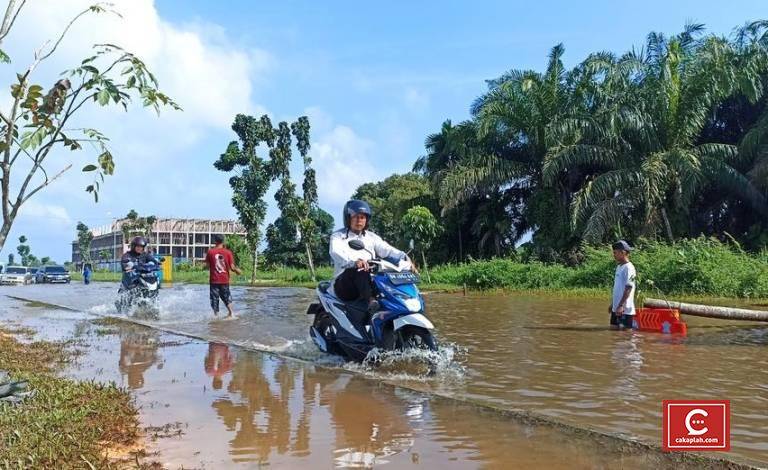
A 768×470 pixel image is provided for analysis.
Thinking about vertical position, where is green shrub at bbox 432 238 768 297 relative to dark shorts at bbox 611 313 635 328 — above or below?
above

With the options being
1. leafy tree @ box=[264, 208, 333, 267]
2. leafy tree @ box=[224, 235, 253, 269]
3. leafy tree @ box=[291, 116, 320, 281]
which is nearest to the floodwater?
leafy tree @ box=[291, 116, 320, 281]

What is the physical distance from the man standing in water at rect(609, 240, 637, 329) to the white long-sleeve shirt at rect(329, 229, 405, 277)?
14.6ft

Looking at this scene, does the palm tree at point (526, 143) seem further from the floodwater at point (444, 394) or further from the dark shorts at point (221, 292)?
the floodwater at point (444, 394)

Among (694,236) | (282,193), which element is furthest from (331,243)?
(282,193)

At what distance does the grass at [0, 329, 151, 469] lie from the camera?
368 centimetres

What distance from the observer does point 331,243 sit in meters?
7.20

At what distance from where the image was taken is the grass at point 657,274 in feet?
58.5

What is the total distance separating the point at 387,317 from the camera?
660 centimetres

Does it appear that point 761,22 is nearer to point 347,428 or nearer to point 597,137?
point 597,137

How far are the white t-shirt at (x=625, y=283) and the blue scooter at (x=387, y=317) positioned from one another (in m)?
4.40

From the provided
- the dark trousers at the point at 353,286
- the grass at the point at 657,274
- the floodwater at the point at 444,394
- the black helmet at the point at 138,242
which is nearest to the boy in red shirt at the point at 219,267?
the black helmet at the point at 138,242

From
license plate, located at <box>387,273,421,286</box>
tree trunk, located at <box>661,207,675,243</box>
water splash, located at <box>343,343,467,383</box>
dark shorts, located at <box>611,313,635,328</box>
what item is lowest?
water splash, located at <box>343,343,467,383</box>

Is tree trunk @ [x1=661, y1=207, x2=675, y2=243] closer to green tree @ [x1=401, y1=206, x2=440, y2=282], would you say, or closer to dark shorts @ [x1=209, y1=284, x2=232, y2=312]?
green tree @ [x1=401, y1=206, x2=440, y2=282]

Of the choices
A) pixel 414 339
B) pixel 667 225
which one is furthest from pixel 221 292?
pixel 667 225
